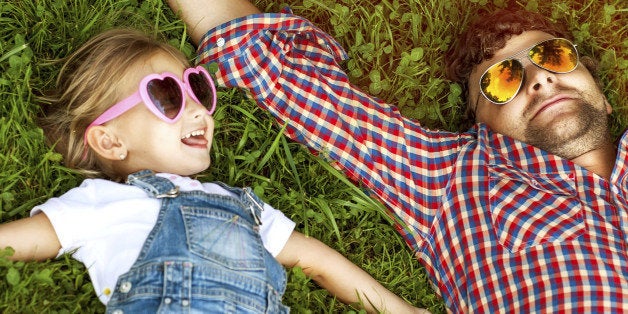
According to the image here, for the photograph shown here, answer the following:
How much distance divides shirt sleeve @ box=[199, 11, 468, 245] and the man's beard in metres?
0.45

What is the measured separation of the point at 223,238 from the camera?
3.08 meters

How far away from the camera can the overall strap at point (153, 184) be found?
10.2 feet

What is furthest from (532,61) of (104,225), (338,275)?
(104,225)

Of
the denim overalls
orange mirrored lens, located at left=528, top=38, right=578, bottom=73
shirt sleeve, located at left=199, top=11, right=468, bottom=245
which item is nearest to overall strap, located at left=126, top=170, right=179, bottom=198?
the denim overalls

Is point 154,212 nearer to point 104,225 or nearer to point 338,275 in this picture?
point 104,225

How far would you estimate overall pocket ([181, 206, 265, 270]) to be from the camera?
9.90 feet

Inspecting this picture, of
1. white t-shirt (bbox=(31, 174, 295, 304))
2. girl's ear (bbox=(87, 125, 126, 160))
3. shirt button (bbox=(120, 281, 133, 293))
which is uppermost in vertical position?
girl's ear (bbox=(87, 125, 126, 160))

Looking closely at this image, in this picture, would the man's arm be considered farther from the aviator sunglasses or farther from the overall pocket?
the aviator sunglasses

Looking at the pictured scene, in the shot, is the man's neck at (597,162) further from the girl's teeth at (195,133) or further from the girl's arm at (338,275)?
the girl's teeth at (195,133)

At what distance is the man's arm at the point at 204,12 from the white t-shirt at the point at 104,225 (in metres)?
1.23

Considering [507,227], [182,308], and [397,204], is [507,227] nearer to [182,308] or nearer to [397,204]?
[397,204]

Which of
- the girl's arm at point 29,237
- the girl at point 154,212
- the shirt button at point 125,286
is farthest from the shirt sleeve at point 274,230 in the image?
the girl's arm at point 29,237

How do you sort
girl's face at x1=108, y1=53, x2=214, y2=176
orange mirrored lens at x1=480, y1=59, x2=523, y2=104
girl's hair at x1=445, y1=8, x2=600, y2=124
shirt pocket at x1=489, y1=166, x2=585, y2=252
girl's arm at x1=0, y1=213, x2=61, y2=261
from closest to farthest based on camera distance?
girl's arm at x1=0, y1=213, x2=61, y2=261 < girl's face at x1=108, y1=53, x2=214, y2=176 < shirt pocket at x1=489, y1=166, x2=585, y2=252 < orange mirrored lens at x1=480, y1=59, x2=523, y2=104 < girl's hair at x1=445, y1=8, x2=600, y2=124

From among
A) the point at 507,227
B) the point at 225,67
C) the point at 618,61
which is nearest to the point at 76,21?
the point at 225,67
